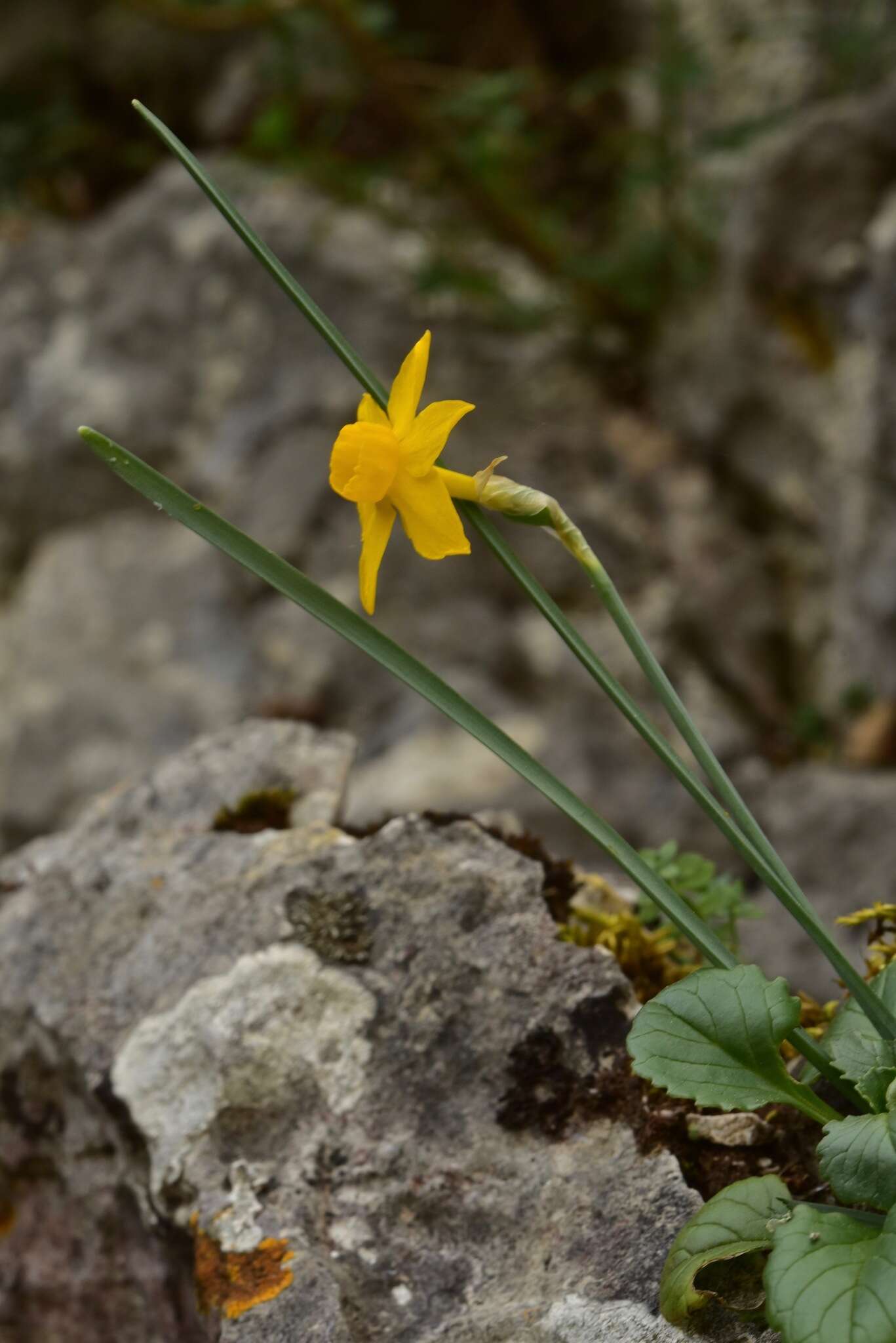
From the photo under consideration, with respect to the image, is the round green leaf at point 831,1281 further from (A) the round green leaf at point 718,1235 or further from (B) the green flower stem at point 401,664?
(B) the green flower stem at point 401,664

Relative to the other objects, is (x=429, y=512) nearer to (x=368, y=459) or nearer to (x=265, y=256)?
(x=368, y=459)

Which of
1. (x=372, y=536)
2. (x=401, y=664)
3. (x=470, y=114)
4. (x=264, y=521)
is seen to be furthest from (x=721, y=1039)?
(x=470, y=114)

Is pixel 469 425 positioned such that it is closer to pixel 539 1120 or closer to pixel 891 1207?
pixel 539 1120

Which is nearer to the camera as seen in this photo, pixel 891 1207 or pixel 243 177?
pixel 891 1207

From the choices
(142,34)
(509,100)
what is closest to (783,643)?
(509,100)

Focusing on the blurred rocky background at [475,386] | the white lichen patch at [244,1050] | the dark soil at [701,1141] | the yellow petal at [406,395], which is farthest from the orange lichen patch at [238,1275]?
the blurred rocky background at [475,386]

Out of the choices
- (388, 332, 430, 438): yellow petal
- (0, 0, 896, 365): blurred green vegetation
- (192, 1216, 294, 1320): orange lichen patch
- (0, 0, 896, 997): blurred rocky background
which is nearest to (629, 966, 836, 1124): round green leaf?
(192, 1216, 294, 1320): orange lichen patch
